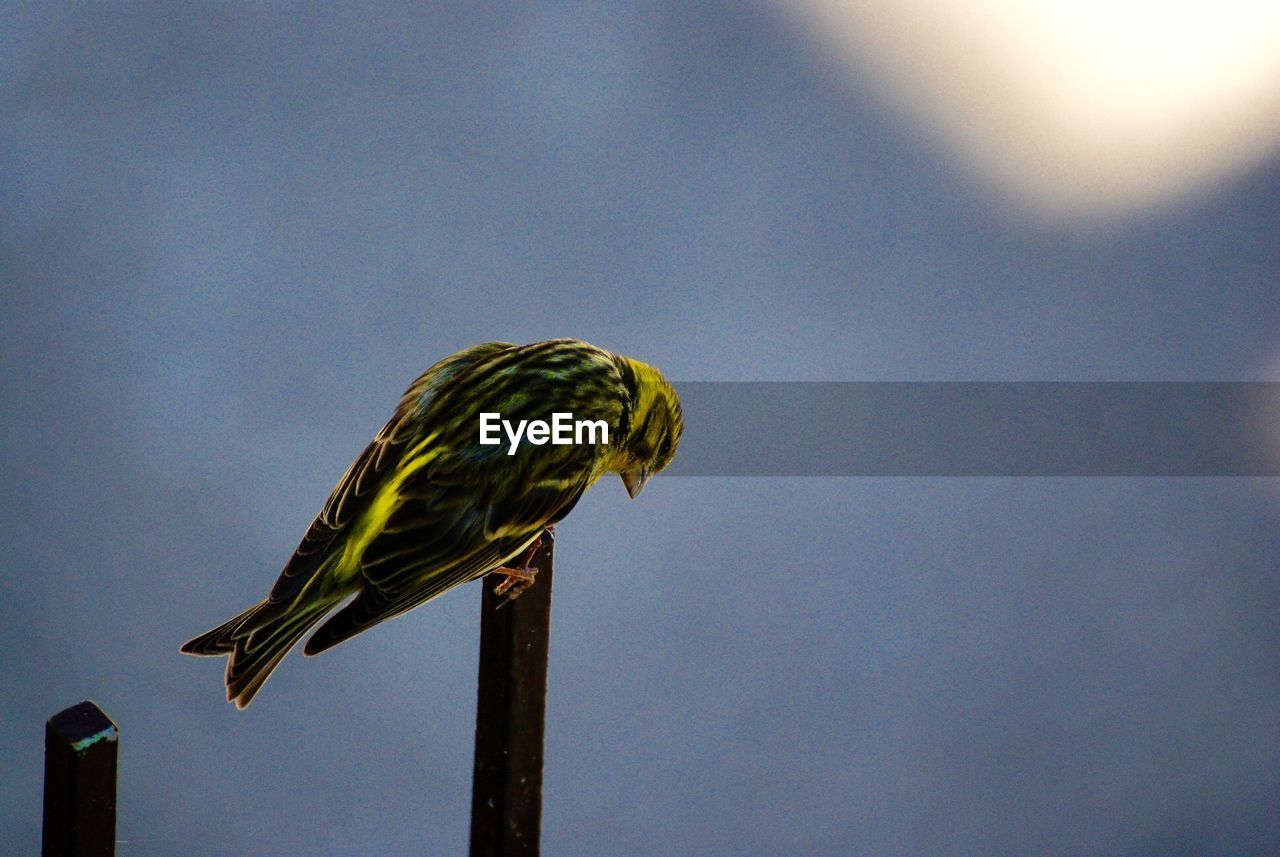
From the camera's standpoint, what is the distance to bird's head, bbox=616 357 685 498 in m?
2.82

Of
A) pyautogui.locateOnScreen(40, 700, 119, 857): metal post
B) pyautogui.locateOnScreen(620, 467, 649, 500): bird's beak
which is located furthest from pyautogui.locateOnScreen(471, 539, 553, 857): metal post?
pyautogui.locateOnScreen(620, 467, 649, 500): bird's beak

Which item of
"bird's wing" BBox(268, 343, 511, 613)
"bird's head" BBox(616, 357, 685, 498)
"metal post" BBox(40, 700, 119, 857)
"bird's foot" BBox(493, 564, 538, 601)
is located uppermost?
"bird's head" BBox(616, 357, 685, 498)

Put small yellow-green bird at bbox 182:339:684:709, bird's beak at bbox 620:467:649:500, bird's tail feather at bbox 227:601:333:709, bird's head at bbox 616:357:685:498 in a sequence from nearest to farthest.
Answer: bird's tail feather at bbox 227:601:333:709 < small yellow-green bird at bbox 182:339:684:709 < bird's head at bbox 616:357:685:498 < bird's beak at bbox 620:467:649:500

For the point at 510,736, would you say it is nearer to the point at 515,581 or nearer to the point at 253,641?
the point at 515,581

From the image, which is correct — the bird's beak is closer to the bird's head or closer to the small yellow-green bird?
the bird's head

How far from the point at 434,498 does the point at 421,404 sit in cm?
35

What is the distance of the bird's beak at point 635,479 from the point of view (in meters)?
3.01

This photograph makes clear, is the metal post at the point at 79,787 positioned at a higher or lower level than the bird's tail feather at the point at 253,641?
lower

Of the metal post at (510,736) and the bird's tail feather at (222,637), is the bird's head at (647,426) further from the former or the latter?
the bird's tail feather at (222,637)

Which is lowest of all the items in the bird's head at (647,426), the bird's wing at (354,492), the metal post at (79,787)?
the metal post at (79,787)

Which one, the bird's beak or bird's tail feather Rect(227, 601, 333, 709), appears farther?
the bird's beak

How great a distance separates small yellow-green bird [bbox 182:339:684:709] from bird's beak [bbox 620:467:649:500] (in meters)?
0.15

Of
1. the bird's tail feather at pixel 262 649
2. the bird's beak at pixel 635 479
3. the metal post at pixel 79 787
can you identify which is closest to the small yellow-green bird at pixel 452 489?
the bird's tail feather at pixel 262 649

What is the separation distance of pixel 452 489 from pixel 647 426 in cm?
73
